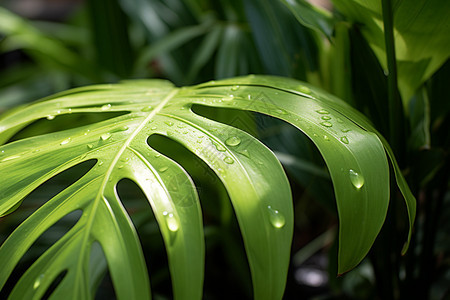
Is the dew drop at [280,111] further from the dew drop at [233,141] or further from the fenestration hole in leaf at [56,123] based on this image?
→ the fenestration hole in leaf at [56,123]

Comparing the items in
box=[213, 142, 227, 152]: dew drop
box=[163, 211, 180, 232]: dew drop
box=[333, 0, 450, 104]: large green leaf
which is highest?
box=[333, 0, 450, 104]: large green leaf

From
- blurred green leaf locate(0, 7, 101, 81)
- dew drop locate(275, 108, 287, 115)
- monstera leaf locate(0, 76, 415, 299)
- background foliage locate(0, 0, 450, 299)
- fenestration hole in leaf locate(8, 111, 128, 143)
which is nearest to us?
monstera leaf locate(0, 76, 415, 299)

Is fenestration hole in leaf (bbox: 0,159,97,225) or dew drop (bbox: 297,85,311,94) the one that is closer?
dew drop (bbox: 297,85,311,94)

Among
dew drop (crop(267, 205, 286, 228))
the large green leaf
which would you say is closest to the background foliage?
the large green leaf

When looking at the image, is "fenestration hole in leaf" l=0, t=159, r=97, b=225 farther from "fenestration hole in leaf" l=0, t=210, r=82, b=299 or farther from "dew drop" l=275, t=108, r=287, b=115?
"dew drop" l=275, t=108, r=287, b=115

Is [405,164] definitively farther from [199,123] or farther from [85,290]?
[85,290]

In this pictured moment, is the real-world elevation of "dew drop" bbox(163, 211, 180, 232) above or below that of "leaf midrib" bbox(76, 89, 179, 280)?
below

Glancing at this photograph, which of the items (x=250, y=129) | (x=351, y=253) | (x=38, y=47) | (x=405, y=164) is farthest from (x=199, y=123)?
(x=38, y=47)

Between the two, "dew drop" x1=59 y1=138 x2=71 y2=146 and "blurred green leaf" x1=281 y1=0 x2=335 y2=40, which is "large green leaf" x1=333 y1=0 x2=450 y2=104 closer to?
"blurred green leaf" x1=281 y1=0 x2=335 y2=40

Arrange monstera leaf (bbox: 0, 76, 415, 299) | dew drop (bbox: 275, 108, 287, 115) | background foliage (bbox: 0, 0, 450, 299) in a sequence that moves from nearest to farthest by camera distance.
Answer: monstera leaf (bbox: 0, 76, 415, 299) < dew drop (bbox: 275, 108, 287, 115) < background foliage (bbox: 0, 0, 450, 299)
